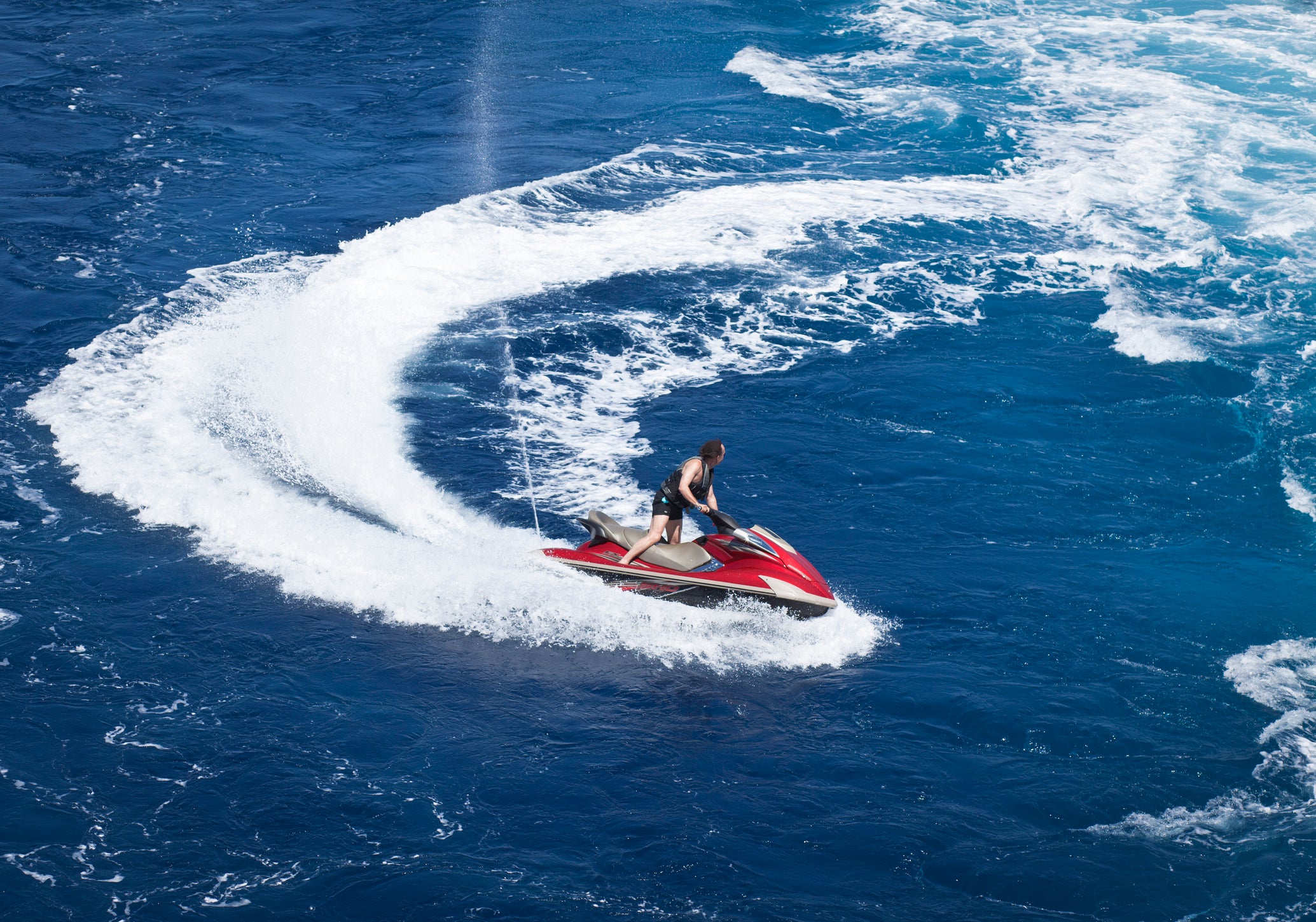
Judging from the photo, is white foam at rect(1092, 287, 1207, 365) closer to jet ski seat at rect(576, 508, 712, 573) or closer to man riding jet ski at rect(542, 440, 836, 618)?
man riding jet ski at rect(542, 440, 836, 618)

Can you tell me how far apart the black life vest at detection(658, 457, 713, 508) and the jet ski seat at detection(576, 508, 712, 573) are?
45 centimetres

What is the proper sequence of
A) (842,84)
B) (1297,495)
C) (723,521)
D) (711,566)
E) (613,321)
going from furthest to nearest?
(842,84) < (613,321) < (1297,495) < (711,566) < (723,521)

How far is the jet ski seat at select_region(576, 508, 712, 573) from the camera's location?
1075 cm

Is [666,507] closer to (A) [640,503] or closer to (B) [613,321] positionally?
(A) [640,503]

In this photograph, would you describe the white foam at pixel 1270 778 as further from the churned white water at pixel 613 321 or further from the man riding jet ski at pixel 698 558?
the man riding jet ski at pixel 698 558

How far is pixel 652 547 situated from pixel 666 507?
44 centimetres

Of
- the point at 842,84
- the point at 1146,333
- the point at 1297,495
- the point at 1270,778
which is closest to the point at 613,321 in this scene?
the point at 1146,333

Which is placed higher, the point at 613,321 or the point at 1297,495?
the point at 613,321

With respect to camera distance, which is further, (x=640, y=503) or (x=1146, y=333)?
(x=1146, y=333)

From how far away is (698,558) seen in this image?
10.8m

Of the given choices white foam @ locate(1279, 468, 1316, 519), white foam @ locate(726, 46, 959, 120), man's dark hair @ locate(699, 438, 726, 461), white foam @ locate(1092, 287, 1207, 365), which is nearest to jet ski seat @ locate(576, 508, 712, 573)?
man's dark hair @ locate(699, 438, 726, 461)

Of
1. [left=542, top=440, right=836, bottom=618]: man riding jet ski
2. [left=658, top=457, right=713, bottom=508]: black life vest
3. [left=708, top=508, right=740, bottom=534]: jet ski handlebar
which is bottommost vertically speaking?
[left=542, top=440, right=836, bottom=618]: man riding jet ski

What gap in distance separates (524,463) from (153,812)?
671cm

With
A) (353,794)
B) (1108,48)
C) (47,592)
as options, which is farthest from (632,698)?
(1108,48)
